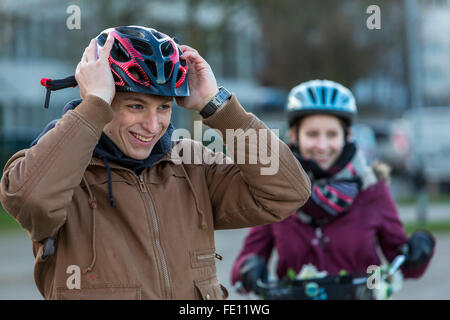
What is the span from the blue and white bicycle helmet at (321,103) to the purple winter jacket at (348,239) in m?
0.53

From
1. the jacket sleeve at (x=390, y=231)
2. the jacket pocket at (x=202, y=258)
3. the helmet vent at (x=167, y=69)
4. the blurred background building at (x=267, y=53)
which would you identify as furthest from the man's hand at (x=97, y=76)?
the blurred background building at (x=267, y=53)

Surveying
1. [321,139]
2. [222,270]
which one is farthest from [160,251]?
[222,270]

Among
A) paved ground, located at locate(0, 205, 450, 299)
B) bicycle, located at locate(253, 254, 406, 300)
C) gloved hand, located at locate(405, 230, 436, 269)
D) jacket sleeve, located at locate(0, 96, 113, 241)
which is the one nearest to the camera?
jacket sleeve, located at locate(0, 96, 113, 241)

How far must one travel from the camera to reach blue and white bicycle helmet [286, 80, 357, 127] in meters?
4.84

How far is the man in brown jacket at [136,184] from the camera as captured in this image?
2.81 metres

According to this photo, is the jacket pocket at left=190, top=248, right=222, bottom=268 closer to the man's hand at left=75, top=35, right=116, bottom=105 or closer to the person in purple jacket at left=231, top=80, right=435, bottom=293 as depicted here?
the man's hand at left=75, top=35, right=116, bottom=105

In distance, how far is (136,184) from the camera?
3055mm

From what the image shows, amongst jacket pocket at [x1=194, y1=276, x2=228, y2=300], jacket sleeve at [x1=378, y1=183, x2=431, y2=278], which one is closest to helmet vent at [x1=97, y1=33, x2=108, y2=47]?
jacket pocket at [x1=194, y1=276, x2=228, y2=300]

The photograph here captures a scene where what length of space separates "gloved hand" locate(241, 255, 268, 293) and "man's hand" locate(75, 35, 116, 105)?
1930 millimetres

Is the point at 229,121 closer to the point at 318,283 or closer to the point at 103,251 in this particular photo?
the point at 103,251

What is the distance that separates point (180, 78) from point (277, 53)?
4049 centimetres

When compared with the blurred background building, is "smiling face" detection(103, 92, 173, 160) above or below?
below

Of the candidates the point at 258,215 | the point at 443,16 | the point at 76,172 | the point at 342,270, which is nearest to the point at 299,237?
the point at 342,270

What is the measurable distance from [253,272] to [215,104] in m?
1.65
